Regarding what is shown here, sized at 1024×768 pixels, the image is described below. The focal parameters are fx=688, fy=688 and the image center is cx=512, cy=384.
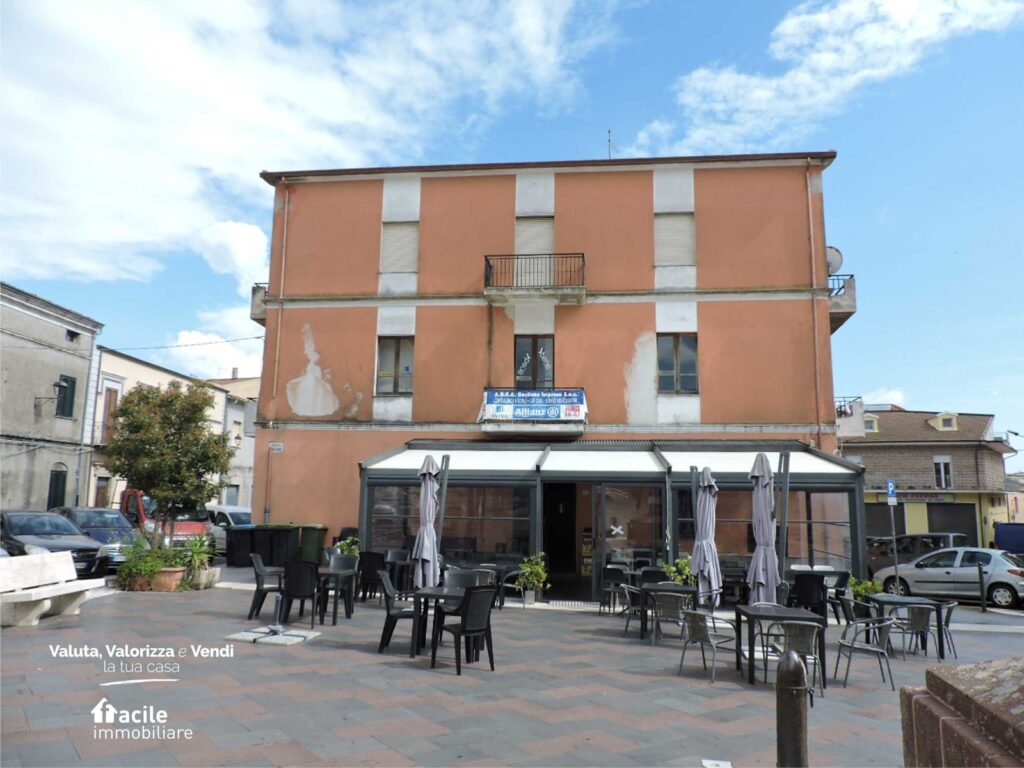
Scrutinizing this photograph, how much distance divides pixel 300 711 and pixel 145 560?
8.22 meters

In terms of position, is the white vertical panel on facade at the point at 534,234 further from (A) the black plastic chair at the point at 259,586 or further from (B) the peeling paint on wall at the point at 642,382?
(A) the black plastic chair at the point at 259,586

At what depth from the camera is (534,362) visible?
685 inches

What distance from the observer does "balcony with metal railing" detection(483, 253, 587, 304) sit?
16.9m

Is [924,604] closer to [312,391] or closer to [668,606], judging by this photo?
[668,606]

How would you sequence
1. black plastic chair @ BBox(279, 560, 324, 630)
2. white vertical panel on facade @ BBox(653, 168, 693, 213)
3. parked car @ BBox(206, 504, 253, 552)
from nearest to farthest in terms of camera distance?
1. black plastic chair @ BBox(279, 560, 324, 630)
2. white vertical panel on facade @ BBox(653, 168, 693, 213)
3. parked car @ BBox(206, 504, 253, 552)

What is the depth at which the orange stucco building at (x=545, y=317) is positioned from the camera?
16484 millimetres

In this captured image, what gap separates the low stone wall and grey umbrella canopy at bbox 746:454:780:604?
7865 mm

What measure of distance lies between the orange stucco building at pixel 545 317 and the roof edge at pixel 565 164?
0.16 ft

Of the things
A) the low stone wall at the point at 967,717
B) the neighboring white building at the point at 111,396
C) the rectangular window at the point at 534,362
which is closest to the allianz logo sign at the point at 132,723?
the low stone wall at the point at 967,717

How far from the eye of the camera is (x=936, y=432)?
33375 mm

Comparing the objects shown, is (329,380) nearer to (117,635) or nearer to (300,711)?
(117,635)

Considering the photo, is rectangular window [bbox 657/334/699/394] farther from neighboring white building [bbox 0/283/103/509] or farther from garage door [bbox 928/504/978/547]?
neighboring white building [bbox 0/283/103/509]

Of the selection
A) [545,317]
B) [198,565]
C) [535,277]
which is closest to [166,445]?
[198,565]

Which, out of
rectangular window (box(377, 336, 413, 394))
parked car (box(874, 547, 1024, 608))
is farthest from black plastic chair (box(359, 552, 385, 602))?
parked car (box(874, 547, 1024, 608))
